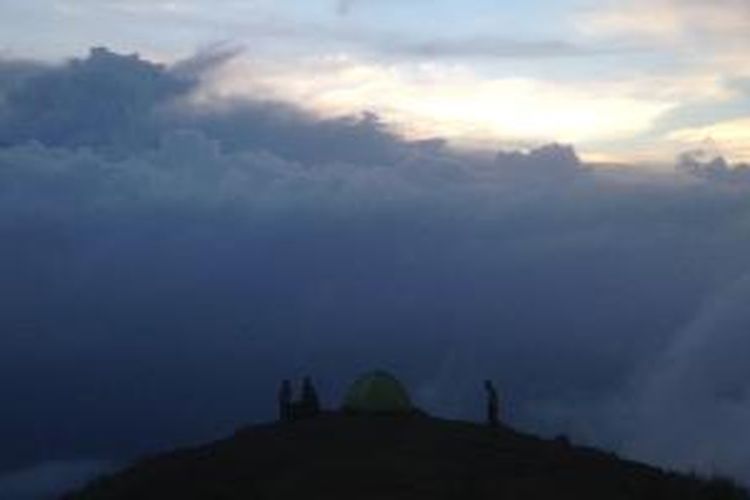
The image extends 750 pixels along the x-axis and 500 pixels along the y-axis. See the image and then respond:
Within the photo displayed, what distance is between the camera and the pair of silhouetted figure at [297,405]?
154ft

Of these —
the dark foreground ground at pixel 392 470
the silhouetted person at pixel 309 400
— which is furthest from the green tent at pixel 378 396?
the dark foreground ground at pixel 392 470

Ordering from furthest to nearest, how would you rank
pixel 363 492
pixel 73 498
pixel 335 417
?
pixel 335 417 → pixel 73 498 → pixel 363 492

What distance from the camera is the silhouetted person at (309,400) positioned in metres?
47.0

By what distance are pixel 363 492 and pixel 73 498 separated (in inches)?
395

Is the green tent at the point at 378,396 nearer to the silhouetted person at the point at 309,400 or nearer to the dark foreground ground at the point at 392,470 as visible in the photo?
the silhouetted person at the point at 309,400

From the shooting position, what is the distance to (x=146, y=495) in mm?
38781

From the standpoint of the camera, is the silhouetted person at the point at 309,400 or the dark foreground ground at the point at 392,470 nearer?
the dark foreground ground at the point at 392,470

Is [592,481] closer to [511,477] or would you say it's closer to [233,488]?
[511,477]

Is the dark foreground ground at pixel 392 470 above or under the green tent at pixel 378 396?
under

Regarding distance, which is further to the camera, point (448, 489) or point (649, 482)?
point (649, 482)

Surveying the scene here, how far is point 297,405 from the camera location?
47.1 meters

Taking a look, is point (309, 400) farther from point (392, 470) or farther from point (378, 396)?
point (392, 470)

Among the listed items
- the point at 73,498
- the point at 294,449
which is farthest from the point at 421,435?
the point at 73,498

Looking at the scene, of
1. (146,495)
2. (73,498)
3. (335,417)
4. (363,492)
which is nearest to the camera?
(363,492)
